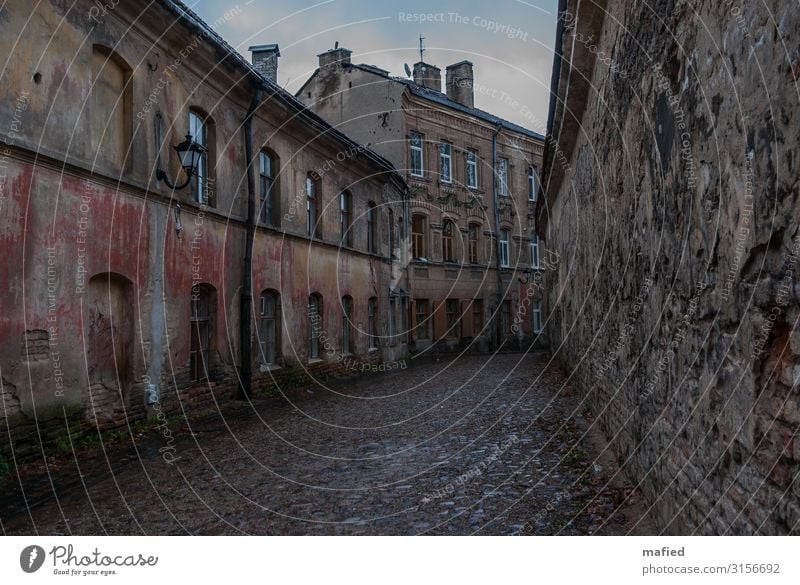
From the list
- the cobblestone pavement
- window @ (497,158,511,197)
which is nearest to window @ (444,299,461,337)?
window @ (497,158,511,197)

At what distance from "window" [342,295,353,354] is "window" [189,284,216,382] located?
6.35m

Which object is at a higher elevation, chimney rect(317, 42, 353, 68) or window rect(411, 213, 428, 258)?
chimney rect(317, 42, 353, 68)

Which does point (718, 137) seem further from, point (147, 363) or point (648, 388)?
point (147, 363)

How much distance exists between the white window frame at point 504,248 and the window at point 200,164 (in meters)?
19.3

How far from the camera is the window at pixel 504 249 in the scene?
2892cm

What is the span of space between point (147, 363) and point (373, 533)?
6179mm

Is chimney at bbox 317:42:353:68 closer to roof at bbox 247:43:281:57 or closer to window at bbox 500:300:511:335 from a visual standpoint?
roof at bbox 247:43:281:57

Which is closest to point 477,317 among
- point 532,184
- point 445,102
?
point 532,184

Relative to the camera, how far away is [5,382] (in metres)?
6.76

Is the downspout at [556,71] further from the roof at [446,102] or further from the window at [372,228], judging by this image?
the roof at [446,102]

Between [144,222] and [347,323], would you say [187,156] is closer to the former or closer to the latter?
[144,222]

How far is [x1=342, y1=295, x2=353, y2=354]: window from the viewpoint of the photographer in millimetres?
17391

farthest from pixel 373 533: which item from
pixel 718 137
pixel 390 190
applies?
pixel 390 190

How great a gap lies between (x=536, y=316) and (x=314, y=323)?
17.7m
